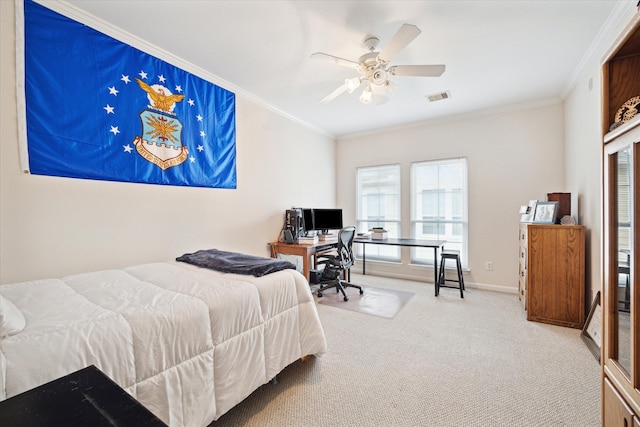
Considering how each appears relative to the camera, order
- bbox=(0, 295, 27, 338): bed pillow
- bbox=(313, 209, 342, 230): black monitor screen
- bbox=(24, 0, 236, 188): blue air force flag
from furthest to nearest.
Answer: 1. bbox=(313, 209, 342, 230): black monitor screen
2. bbox=(24, 0, 236, 188): blue air force flag
3. bbox=(0, 295, 27, 338): bed pillow

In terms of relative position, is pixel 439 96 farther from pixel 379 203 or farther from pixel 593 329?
pixel 593 329

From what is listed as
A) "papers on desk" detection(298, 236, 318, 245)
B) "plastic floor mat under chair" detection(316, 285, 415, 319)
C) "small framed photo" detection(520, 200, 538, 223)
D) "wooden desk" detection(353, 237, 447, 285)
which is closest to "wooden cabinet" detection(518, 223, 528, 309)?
"small framed photo" detection(520, 200, 538, 223)

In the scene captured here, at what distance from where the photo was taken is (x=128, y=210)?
223cm

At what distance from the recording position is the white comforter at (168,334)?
0.97m

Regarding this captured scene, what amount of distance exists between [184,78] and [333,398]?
9.87ft

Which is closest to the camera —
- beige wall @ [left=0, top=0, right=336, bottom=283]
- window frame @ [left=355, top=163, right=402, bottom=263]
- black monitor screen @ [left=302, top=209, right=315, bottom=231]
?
beige wall @ [left=0, top=0, right=336, bottom=283]

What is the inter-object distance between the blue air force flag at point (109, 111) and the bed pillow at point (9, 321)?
3.91 ft

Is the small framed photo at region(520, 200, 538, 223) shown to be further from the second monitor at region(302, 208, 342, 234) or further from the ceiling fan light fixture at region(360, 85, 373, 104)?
the second monitor at region(302, 208, 342, 234)

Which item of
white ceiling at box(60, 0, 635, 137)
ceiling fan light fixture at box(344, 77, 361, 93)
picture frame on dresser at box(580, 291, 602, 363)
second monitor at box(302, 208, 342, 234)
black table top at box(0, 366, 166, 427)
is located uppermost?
white ceiling at box(60, 0, 635, 137)

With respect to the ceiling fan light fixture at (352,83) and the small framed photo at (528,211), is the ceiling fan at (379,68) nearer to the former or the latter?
the ceiling fan light fixture at (352,83)

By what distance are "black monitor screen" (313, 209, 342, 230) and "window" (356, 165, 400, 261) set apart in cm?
72

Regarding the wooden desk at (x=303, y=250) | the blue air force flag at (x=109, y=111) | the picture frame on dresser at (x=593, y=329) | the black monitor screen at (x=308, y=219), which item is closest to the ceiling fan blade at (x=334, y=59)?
the blue air force flag at (x=109, y=111)

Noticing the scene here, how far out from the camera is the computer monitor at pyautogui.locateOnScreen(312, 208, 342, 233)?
421 centimetres

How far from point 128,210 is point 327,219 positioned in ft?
9.00
